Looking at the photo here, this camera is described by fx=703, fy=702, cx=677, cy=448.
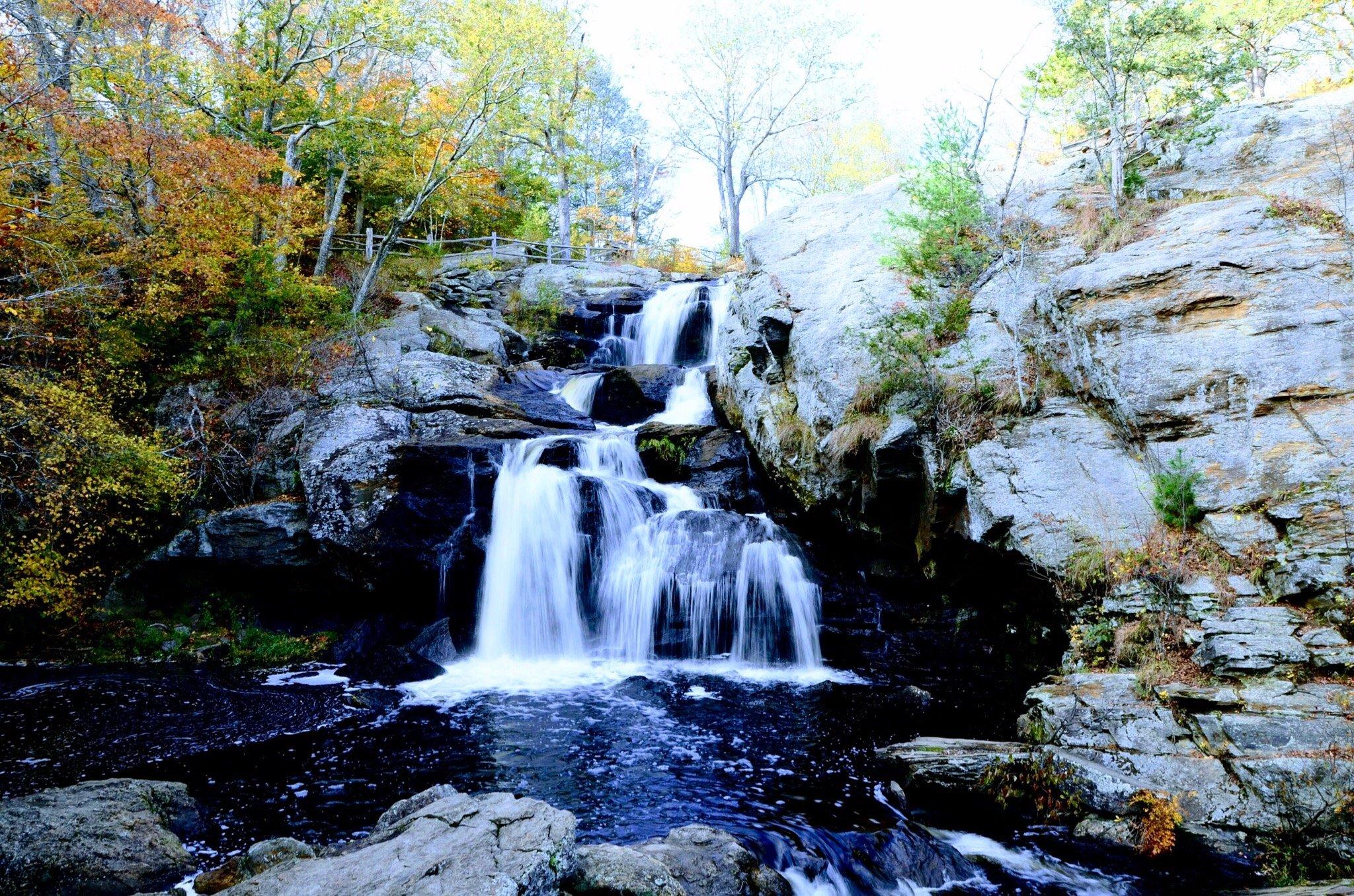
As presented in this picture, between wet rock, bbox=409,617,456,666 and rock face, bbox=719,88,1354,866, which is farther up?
rock face, bbox=719,88,1354,866

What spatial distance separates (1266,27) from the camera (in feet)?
51.4

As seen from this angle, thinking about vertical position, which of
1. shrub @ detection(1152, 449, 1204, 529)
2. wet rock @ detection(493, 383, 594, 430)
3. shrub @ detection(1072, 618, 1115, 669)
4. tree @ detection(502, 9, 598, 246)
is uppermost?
tree @ detection(502, 9, 598, 246)

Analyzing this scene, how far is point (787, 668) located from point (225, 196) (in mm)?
13687

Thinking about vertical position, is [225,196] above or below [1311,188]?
above

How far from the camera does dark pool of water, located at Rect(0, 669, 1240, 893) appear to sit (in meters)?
5.96

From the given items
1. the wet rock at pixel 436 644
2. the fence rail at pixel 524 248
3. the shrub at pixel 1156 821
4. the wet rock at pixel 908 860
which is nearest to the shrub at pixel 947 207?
the shrub at pixel 1156 821

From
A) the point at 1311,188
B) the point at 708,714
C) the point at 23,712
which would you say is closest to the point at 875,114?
the point at 1311,188

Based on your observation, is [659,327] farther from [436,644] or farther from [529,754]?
[529,754]

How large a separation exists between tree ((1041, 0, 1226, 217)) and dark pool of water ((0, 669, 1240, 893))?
33.3 feet

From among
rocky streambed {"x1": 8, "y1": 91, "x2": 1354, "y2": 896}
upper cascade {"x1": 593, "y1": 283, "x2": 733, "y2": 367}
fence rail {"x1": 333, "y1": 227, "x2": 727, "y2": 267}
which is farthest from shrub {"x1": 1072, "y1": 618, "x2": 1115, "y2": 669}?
fence rail {"x1": 333, "y1": 227, "x2": 727, "y2": 267}

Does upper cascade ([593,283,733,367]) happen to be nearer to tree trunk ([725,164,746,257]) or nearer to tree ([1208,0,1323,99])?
tree trunk ([725,164,746,257])

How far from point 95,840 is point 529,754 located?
3.67m

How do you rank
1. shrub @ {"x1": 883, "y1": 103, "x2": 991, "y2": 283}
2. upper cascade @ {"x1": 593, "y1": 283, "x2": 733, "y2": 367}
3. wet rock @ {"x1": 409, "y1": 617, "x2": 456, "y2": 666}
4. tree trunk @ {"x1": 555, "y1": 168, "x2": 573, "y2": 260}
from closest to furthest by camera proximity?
wet rock @ {"x1": 409, "y1": 617, "x2": 456, "y2": 666}
shrub @ {"x1": 883, "y1": 103, "x2": 991, "y2": 283}
upper cascade @ {"x1": 593, "y1": 283, "x2": 733, "y2": 367}
tree trunk @ {"x1": 555, "y1": 168, "x2": 573, "y2": 260}

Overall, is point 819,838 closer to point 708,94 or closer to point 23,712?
point 23,712
